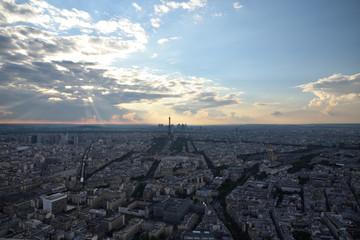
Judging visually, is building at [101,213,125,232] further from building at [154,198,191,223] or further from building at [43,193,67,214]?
building at [43,193,67,214]

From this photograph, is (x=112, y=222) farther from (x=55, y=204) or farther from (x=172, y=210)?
(x=55, y=204)

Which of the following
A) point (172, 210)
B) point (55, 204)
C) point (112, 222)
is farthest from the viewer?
point (55, 204)

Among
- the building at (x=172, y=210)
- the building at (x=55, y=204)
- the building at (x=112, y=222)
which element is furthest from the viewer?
the building at (x=55, y=204)

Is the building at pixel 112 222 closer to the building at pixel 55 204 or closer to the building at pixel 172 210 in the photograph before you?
the building at pixel 172 210

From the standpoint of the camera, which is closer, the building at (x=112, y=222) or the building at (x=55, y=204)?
the building at (x=112, y=222)

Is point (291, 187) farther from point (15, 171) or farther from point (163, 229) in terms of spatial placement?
point (15, 171)

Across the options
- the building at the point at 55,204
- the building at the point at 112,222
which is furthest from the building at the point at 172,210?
the building at the point at 55,204

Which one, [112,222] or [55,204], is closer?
[112,222]

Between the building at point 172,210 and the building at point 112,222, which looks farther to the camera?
the building at point 172,210

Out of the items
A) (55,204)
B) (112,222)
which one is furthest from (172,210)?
(55,204)

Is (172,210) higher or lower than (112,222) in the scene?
higher

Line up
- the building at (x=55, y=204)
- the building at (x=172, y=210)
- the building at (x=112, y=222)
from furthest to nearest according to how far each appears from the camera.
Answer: the building at (x=55, y=204) < the building at (x=172, y=210) < the building at (x=112, y=222)
